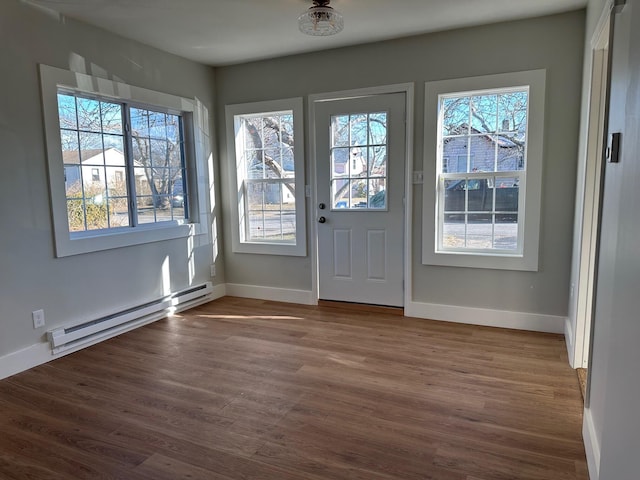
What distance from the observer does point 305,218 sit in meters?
4.32

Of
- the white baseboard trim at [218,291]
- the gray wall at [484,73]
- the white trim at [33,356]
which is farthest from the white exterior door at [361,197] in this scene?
the white trim at [33,356]

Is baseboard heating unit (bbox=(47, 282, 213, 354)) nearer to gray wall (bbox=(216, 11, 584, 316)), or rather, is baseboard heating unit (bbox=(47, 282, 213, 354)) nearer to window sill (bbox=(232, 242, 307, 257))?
window sill (bbox=(232, 242, 307, 257))

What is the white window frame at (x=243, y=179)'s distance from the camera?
4230mm

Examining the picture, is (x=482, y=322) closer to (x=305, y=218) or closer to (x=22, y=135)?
(x=305, y=218)

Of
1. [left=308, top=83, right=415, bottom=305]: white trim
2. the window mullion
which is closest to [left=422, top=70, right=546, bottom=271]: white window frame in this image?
[left=308, top=83, right=415, bottom=305]: white trim

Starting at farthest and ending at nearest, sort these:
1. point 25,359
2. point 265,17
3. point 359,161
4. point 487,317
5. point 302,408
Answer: point 359,161 → point 487,317 → point 265,17 → point 25,359 → point 302,408

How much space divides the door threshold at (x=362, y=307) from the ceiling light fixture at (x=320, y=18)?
247 centimetres

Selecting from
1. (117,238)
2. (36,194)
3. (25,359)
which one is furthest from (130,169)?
(25,359)

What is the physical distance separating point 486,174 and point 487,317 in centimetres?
123

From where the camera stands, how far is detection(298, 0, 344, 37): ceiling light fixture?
9.61 ft

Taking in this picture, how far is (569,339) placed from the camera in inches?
120

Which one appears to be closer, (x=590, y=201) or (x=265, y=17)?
(x=590, y=201)

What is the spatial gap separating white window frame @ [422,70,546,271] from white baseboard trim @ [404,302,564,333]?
15.7 inches

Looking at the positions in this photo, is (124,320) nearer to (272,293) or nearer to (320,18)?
(272,293)
